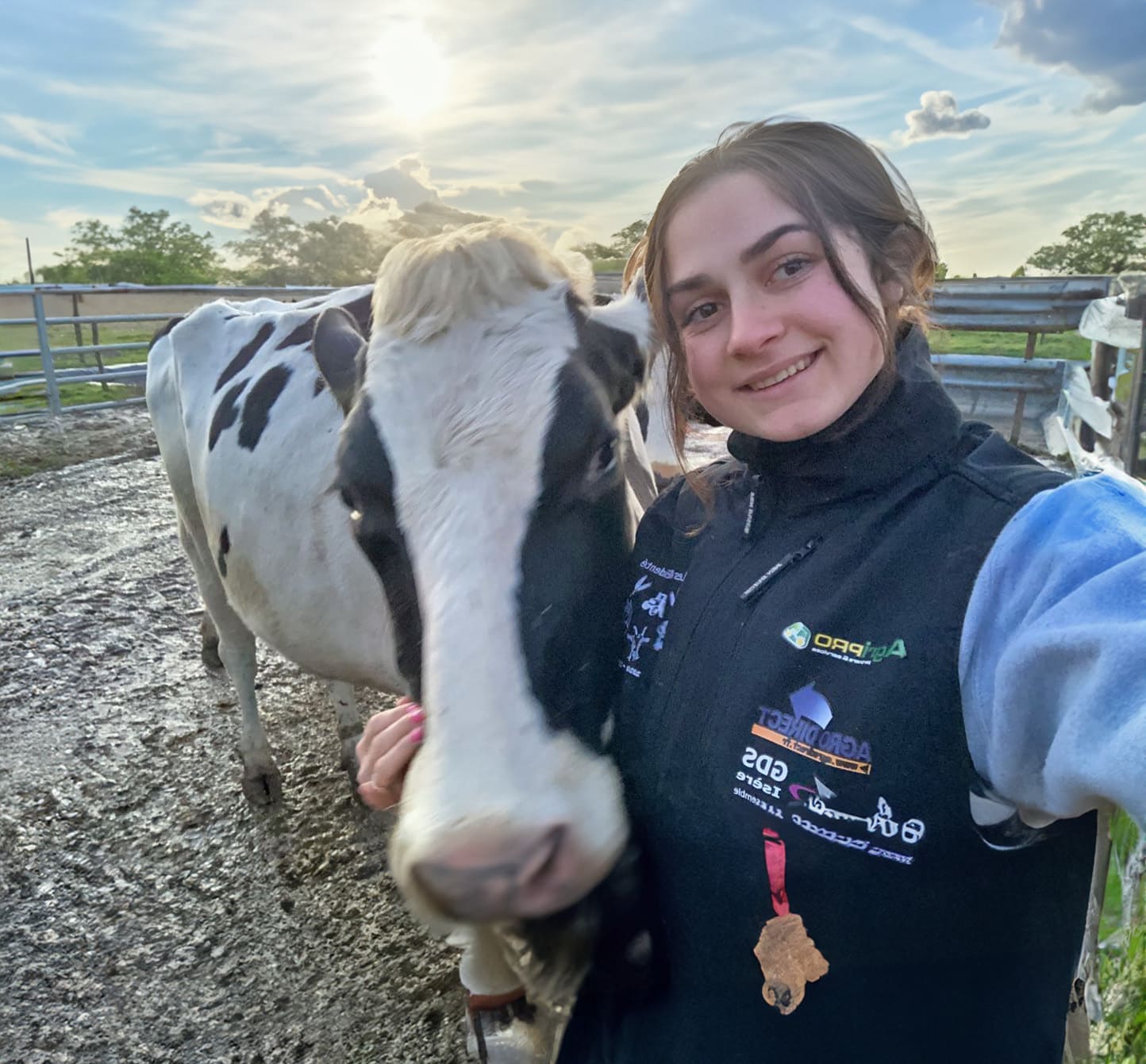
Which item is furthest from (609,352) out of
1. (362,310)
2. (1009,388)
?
(1009,388)

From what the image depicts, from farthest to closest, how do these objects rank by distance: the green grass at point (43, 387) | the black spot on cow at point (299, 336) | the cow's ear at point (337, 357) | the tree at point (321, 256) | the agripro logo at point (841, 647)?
the tree at point (321, 256) → the green grass at point (43, 387) → the black spot on cow at point (299, 336) → the cow's ear at point (337, 357) → the agripro logo at point (841, 647)

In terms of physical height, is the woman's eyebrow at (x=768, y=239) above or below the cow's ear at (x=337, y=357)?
above

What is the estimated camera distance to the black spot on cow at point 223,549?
130 inches

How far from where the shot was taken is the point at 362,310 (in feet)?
10.2

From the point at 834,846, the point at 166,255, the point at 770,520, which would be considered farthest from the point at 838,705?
the point at 166,255

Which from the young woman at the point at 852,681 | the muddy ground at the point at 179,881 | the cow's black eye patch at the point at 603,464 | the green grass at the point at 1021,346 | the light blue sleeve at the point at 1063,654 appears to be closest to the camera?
the light blue sleeve at the point at 1063,654

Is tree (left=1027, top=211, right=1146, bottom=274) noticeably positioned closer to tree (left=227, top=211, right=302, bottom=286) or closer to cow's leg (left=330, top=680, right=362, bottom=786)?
tree (left=227, top=211, right=302, bottom=286)

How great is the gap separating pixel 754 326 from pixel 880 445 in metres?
0.26

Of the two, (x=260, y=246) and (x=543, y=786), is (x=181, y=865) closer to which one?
(x=543, y=786)

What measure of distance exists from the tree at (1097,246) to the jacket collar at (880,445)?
3420cm

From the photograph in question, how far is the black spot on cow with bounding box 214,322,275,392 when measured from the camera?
12.0 feet

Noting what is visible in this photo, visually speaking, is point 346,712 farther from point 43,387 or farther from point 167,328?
point 43,387

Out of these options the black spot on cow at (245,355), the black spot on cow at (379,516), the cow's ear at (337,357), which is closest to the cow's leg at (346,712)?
the black spot on cow at (245,355)

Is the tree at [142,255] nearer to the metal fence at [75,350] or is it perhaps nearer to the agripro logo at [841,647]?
the metal fence at [75,350]
